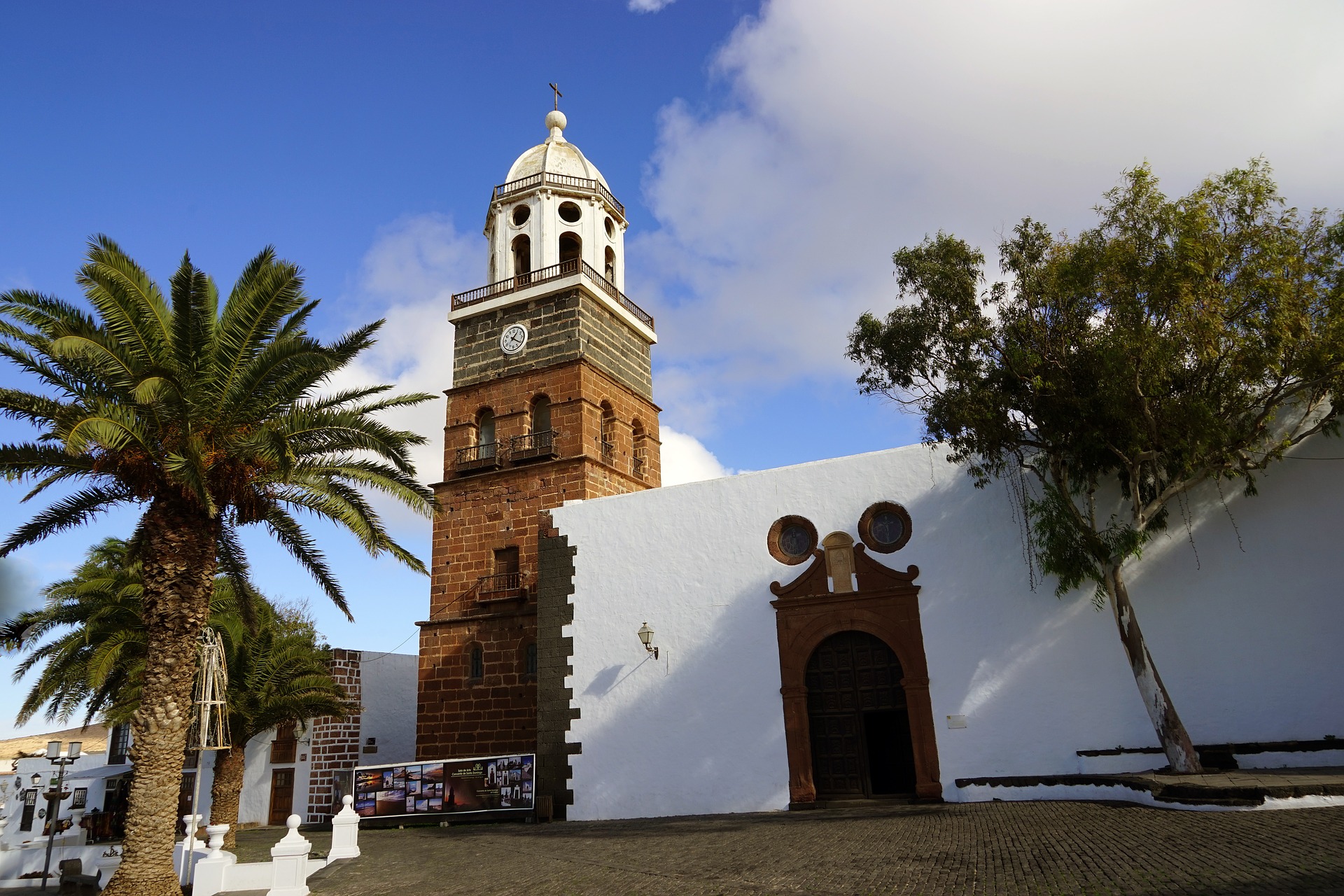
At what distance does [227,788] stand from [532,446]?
954cm

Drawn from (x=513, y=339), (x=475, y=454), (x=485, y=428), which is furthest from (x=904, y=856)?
(x=513, y=339)

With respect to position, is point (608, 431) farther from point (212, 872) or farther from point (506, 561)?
point (212, 872)

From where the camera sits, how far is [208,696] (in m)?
11.1

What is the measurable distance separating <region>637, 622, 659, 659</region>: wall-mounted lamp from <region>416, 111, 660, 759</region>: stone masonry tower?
2.08 metres

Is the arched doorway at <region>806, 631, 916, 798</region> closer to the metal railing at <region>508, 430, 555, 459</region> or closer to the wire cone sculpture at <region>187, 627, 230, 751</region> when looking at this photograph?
the metal railing at <region>508, 430, 555, 459</region>

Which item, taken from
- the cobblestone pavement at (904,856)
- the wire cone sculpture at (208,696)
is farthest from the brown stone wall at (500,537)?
the wire cone sculpture at (208,696)

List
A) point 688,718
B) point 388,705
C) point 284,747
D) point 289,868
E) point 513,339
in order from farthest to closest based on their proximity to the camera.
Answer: point 388,705 < point 284,747 < point 513,339 < point 688,718 < point 289,868

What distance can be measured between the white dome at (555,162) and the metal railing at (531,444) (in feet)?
23.7

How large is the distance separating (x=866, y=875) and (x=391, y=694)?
2029 centimetres

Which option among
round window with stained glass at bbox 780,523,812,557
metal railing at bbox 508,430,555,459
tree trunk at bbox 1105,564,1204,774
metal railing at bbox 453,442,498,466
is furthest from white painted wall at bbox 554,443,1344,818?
metal railing at bbox 453,442,498,466

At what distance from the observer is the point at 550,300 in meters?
21.9

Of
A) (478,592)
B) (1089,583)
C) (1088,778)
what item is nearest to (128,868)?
(478,592)

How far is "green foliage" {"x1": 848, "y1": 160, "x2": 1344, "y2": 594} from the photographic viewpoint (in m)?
11.5

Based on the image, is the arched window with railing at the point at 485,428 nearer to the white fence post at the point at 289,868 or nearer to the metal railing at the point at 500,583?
the metal railing at the point at 500,583
